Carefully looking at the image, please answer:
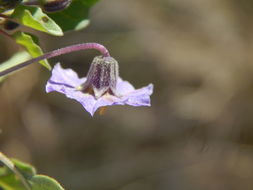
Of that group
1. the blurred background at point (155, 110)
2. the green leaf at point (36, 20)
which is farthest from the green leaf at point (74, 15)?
the blurred background at point (155, 110)

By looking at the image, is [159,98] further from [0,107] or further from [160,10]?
[0,107]

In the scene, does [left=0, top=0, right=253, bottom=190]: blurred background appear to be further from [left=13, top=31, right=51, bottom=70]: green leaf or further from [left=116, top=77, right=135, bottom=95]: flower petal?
[left=13, top=31, right=51, bottom=70]: green leaf

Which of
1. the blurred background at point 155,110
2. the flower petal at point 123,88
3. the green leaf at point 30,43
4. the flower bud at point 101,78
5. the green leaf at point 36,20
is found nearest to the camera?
the green leaf at point 36,20

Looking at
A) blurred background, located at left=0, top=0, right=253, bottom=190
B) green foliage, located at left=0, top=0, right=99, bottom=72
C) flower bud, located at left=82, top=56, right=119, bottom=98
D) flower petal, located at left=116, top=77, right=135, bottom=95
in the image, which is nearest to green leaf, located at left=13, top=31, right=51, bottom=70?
green foliage, located at left=0, top=0, right=99, bottom=72

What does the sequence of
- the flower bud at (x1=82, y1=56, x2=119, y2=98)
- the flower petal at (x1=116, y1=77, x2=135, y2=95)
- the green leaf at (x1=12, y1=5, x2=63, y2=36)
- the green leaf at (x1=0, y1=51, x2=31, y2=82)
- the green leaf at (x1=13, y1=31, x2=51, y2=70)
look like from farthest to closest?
the green leaf at (x1=0, y1=51, x2=31, y2=82) → the flower petal at (x1=116, y1=77, x2=135, y2=95) → the flower bud at (x1=82, y1=56, x2=119, y2=98) → the green leaf at (x1=13, y1=31, x2=51, y2=70) → the green leaf at (x1=12, y1=5, x2=63, y2=36)

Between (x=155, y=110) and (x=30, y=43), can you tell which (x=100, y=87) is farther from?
(x=155, y=110)

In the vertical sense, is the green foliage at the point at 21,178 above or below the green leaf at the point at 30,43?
below

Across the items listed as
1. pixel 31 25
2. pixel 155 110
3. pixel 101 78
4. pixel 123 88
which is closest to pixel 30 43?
pixel 31 25

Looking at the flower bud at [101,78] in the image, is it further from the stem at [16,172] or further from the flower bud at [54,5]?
the stem at [16,172]

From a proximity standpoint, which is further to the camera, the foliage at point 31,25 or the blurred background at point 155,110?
the blurred background at point 155,110
